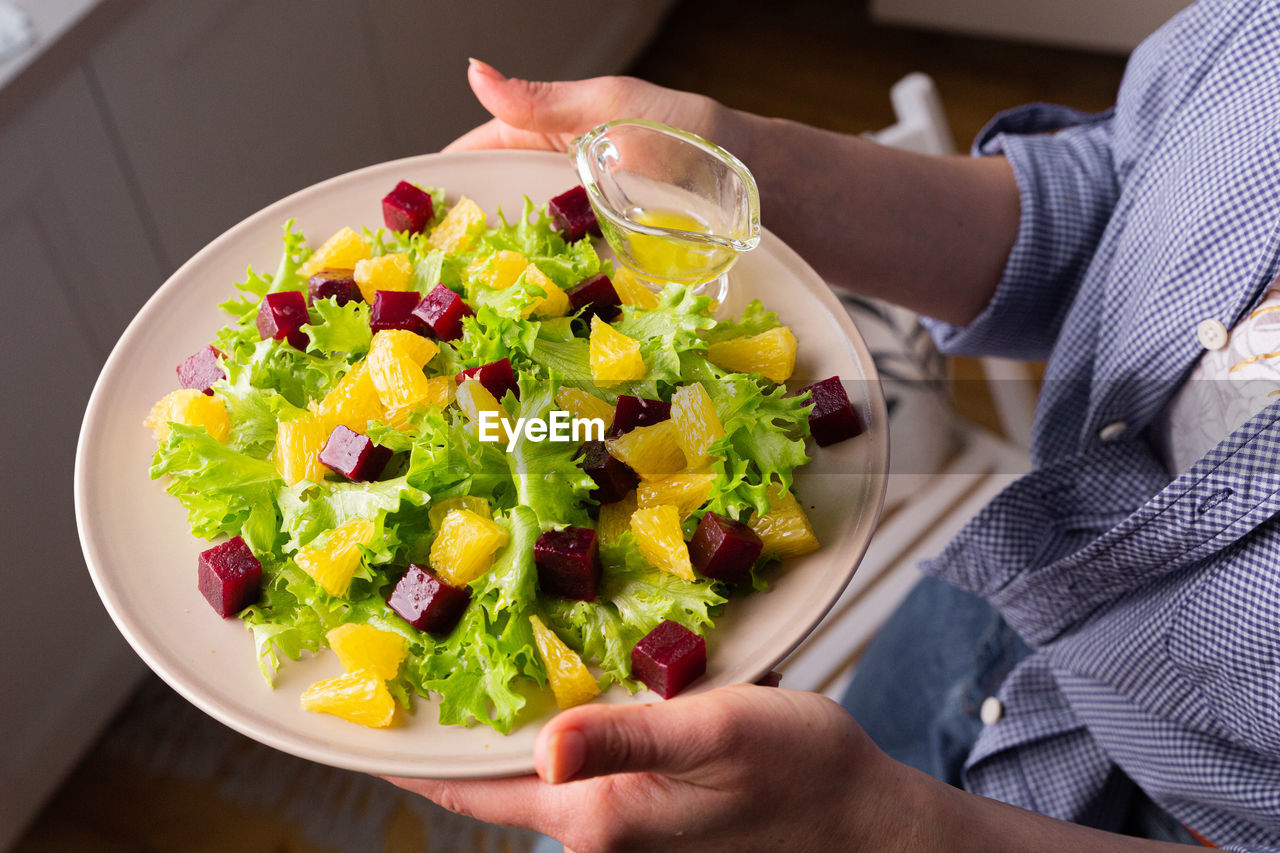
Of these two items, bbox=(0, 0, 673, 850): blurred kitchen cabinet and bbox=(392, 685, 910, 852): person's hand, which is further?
bbox=(0, 0, 673, 850): blurred kitchen cabinet

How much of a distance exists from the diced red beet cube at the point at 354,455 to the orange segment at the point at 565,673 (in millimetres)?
248

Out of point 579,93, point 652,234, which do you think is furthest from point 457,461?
point 579,93

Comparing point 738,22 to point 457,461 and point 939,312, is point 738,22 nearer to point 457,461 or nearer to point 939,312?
point 939,312

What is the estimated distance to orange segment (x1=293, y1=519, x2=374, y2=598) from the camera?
1012 mm

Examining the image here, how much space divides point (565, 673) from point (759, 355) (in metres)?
0.42

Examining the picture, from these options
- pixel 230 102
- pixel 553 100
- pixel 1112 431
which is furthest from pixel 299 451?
pixel 230 102

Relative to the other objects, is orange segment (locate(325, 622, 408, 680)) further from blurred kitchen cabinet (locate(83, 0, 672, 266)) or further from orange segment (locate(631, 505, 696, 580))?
blurred kitchen cabinet (locate(83, 0, 672, 266))

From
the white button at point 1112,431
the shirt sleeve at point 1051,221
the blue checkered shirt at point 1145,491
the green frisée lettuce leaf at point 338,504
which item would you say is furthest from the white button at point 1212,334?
the green frisée lettuce leaf at point 338,504

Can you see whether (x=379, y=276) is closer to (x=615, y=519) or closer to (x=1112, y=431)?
(x=615, y=519)

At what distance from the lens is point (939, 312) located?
5.36 feet

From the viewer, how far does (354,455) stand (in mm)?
1062

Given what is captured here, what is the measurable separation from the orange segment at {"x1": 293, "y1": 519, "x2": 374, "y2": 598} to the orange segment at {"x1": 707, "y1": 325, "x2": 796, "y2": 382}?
1.40ft

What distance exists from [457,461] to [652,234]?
1.10ft

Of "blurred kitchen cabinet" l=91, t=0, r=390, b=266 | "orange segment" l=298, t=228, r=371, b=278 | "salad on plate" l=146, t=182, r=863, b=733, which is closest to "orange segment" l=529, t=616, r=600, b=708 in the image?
"salad on plate" l=146, t=182, r=863, b=733
